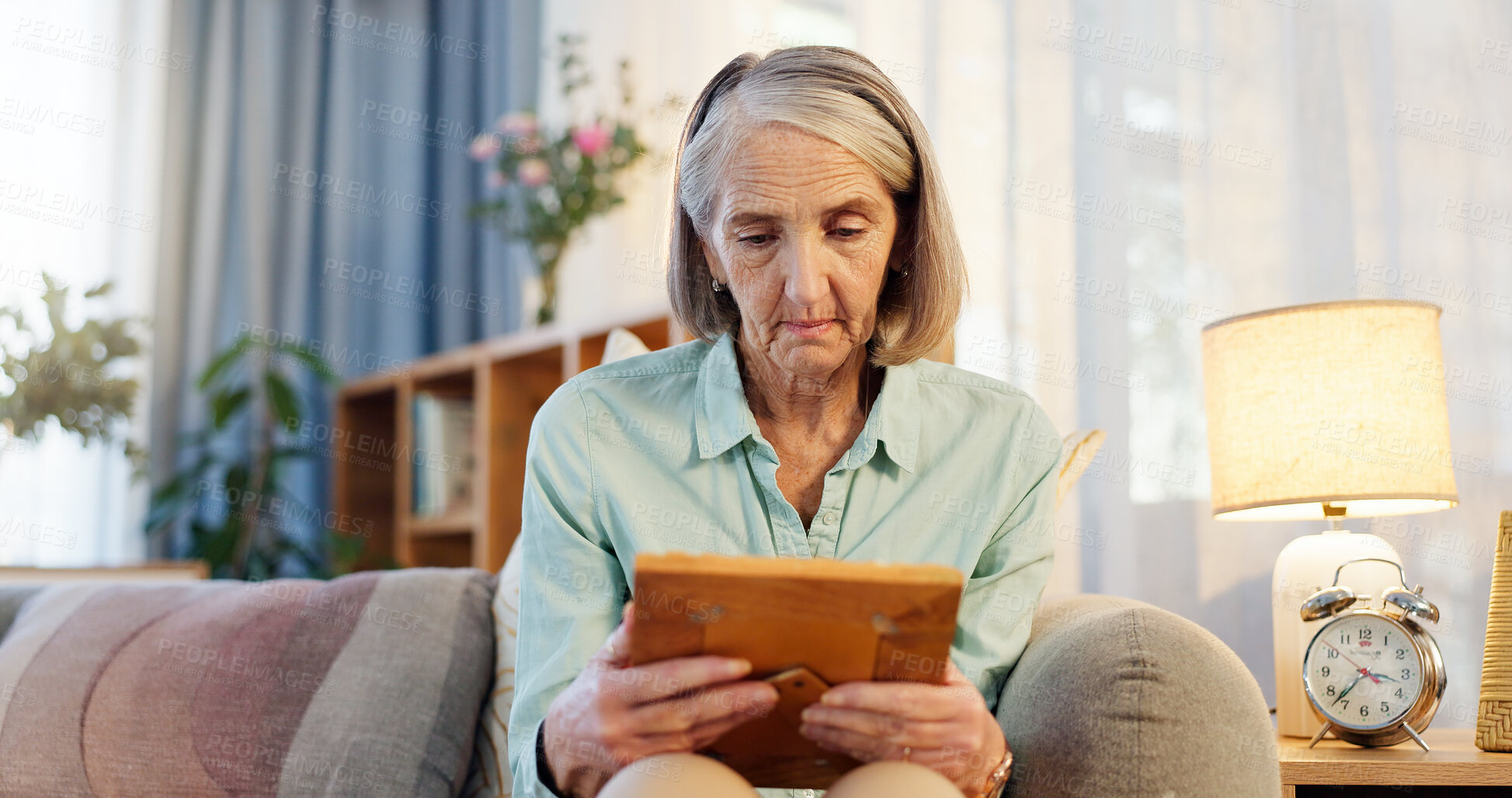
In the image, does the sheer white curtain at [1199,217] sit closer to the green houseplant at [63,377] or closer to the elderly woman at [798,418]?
the elderly woman at [798,418]

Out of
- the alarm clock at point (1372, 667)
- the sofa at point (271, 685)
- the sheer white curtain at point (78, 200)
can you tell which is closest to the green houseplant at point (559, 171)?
the sheer white curtain at point (78, 200)

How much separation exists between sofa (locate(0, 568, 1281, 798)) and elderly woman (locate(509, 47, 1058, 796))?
6.9 inches

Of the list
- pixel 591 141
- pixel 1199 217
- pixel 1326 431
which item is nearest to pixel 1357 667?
pixel 1326 431

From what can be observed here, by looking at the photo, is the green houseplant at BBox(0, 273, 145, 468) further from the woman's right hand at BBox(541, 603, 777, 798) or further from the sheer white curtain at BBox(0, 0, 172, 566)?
the woman's right hand at BBox(541, 603, 777, 798)

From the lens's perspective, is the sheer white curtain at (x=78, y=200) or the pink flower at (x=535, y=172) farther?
the pink flower at (x=535, y=172)


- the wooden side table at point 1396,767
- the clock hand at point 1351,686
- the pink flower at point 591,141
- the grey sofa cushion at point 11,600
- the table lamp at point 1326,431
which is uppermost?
the pink flower at point 591,141

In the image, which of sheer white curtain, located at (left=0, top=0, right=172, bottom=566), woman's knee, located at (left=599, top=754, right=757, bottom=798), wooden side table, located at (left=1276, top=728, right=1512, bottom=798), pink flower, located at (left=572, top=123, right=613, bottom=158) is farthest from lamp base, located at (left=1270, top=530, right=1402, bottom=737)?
sheer white curtain, located at (left=0, top=0, right=172, bottom=566)

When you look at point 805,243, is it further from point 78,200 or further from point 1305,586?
point 78,200

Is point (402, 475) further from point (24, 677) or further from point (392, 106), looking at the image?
point (24, 677)

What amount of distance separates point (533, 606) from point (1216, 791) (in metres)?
0.65

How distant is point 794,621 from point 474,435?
2.13 metres

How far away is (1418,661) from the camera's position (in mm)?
1271

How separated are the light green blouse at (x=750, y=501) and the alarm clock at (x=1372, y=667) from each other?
42cm

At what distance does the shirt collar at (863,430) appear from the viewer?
1.20 m
